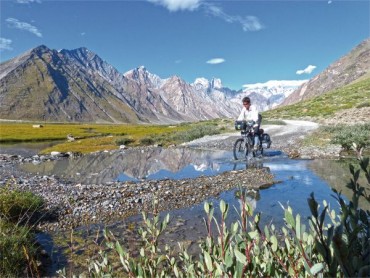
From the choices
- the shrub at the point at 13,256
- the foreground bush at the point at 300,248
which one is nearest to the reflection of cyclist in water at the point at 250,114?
the shrub at the point at 13,256

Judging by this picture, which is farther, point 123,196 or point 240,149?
point 240,149

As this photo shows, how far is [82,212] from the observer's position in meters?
12.0

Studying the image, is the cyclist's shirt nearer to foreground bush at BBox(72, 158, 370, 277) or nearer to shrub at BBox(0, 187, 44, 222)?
shrub at BBox(0, 187, 44, 222)

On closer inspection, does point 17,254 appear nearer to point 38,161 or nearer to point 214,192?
point 214,192

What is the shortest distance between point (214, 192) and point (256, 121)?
26.2 feet

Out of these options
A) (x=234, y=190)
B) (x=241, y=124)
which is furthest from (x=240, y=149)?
(x=234, y=190)

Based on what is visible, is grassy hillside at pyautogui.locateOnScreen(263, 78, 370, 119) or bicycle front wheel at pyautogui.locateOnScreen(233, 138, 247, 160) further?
grassy hillside at pyautogui.locateOnScreen(263, 78, 370, 119)

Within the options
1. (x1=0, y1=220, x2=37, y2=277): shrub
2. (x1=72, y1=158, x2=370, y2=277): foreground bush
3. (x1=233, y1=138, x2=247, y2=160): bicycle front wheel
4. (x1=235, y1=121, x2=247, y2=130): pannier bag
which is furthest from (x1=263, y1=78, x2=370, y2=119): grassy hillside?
(x1=72, y1=158, x2=370, y2=277): foreground bush

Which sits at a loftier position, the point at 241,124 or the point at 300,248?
the point at 241,124

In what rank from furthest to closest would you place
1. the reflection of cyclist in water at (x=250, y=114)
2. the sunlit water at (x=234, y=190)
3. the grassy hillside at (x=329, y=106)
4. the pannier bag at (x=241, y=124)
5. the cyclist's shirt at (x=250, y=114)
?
the grassy hillside at (x=329, y=106), the pannier bag at (x=241, y=124), the cyclist's shirt at (x=250, y=114), the reflection of cyclist in water at (x=250, y=114), the sunlit water at (x=234, y=190)

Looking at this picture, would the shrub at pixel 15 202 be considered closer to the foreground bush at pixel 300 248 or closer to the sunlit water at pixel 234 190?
the sunlit water at pixel 234 190

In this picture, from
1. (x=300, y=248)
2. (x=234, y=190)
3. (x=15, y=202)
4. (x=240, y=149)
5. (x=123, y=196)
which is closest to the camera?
(x=300, y=248)

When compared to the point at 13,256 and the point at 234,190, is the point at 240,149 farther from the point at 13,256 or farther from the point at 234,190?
the point at 13,256

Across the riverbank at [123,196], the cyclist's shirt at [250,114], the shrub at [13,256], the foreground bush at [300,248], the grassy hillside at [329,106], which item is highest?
the grassy hillside at [329,106]
